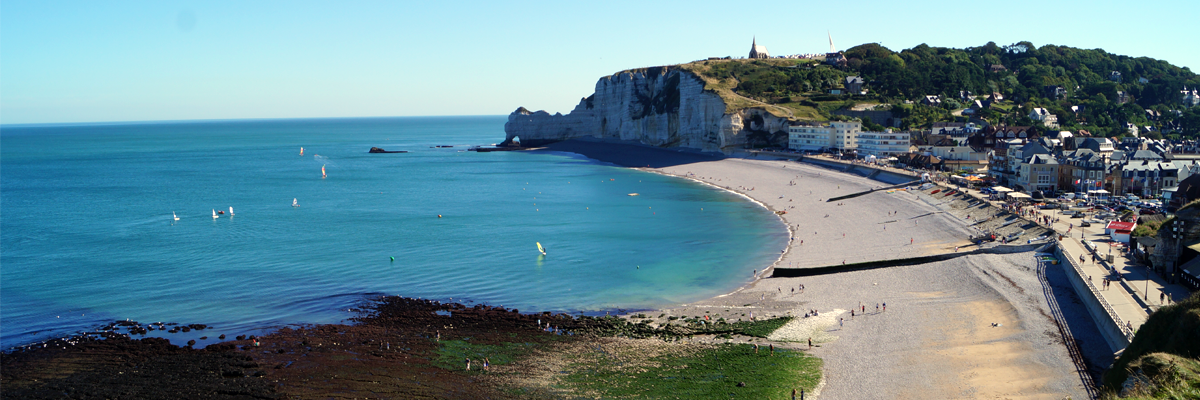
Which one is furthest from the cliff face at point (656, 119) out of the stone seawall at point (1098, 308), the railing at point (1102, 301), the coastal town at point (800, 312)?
the stone seawall at point (1098, 308)

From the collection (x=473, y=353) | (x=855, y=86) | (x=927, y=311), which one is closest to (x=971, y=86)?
(x=855, y=86)

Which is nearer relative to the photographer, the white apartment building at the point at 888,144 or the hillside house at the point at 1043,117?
the white apartment building at the point at 888,144

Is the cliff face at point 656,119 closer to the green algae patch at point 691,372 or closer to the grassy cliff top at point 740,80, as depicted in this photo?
the grassy cliff top at point 740,80

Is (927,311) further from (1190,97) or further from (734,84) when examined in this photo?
(1190,97)

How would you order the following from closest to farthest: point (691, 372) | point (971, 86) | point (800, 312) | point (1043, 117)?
point (691, 372) < point (800, 312) < point (1043, 117) < point (971, 86)

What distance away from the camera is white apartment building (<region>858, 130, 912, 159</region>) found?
87.3 metres

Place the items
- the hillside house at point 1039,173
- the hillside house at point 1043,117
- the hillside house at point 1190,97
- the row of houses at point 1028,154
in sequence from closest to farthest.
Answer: the row of houses at point 1028,154 → the hillside house at point 1039,173 → the hillside house at point 1043,117 → the hillside house at point 1190,97

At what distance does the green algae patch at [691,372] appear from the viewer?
24188mm

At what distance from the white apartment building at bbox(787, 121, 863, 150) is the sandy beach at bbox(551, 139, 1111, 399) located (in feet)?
132

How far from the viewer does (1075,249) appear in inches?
1437

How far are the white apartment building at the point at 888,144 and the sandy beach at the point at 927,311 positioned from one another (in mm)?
34424

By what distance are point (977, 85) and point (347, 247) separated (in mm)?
109257

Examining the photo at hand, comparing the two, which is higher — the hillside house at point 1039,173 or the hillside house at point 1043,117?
the hillside house at point 1043,117

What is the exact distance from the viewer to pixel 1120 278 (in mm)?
31000
